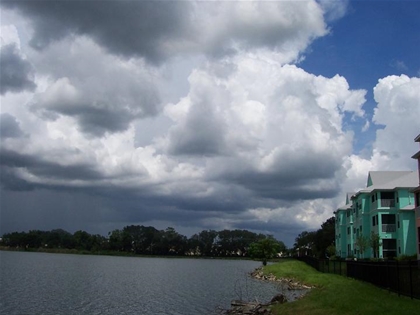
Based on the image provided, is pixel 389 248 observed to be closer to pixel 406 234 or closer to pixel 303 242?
pixel 406 234

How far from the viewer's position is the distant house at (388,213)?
57344 millimetres

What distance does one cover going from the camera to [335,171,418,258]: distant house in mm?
57344

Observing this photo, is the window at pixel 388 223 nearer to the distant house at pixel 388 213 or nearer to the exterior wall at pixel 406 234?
the distant house at pixel 388 213

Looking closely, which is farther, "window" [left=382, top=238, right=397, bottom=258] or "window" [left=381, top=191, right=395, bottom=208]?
"window" [left=381, top=191, right=395, bottom=208]

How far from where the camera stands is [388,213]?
202ft

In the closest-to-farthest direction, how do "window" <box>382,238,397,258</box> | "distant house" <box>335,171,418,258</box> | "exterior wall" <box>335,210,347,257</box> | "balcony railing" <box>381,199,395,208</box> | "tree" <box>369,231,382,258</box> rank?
"distant house" <box>335,171,418,258</box> → "tree" <box>369,231,382,258</box> → "window" <box>382,238,397,258</box> → "balcony railing" <box>381,199,395,208</box> → "exterior wall" <box>335,210,347,257</box>

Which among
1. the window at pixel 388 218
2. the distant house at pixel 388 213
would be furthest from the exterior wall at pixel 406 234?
the window at pixel 388 218

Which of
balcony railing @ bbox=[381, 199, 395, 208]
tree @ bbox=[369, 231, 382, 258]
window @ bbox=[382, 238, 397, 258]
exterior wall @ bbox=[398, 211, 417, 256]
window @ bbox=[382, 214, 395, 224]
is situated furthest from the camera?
balcony railing @ bbox=[381, 199, 395, 208]

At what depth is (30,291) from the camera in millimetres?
40844

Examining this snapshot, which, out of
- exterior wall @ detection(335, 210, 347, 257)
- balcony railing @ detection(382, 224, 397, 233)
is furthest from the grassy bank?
exterior wall @ detection(335, 210, 347, 257)

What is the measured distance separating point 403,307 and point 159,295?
2409cm

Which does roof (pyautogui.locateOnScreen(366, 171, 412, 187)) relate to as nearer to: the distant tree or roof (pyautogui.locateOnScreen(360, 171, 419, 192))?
roof (pyautogui.locateOnScreen(360, 171, 419, 192))

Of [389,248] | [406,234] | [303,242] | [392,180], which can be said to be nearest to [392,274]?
[406,234]

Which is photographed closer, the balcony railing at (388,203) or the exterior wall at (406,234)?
the exterior wall at (406,234)
